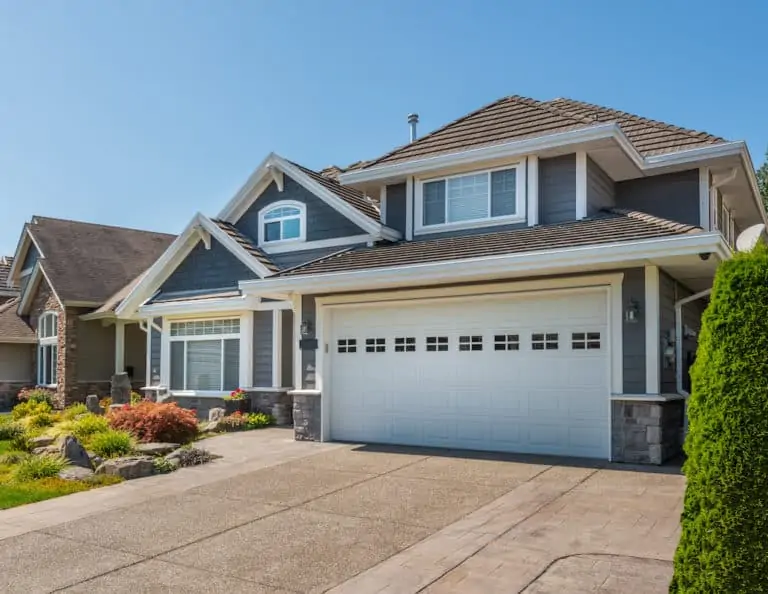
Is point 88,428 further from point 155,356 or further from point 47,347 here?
point 47,347

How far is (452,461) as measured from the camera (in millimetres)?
10492

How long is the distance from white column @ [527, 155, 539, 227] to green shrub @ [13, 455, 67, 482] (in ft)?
29.2

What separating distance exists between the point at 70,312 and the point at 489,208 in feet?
51.1

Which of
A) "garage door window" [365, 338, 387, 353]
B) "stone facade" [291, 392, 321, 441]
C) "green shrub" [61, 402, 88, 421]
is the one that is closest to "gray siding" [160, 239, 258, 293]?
"green shrub" [61, 402, 88, 421]

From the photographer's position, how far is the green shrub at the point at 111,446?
1148 centimetres

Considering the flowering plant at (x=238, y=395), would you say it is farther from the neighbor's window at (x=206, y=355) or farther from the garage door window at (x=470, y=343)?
the garage door window at (x=470, y=343)

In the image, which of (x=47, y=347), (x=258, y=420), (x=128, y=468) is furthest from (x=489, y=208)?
(x=47, y=347)

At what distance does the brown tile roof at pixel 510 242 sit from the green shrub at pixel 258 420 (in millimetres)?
4341

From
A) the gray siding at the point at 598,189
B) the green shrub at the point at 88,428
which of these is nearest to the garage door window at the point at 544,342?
the gray siding at the point at 598,189

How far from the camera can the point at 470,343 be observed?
1156 cm

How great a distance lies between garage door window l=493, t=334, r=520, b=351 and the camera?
1116cm

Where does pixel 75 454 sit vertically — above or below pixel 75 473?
above

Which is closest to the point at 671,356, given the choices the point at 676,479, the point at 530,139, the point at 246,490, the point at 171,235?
the point at 676,479

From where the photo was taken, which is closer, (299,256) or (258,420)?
(258,420)
